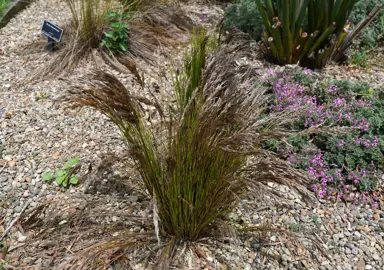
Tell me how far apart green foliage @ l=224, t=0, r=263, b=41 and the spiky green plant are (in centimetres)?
31

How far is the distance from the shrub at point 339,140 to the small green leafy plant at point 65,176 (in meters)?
1.17

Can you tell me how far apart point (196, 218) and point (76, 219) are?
0.58 m

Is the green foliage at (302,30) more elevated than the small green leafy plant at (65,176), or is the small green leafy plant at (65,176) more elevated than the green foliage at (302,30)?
the green foliage at (302,30)

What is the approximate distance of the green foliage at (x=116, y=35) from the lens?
3.73 meters

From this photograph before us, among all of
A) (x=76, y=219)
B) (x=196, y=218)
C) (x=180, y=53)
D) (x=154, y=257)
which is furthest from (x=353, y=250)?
(x=180, y=53)

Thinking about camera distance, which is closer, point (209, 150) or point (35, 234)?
point (209, 150)

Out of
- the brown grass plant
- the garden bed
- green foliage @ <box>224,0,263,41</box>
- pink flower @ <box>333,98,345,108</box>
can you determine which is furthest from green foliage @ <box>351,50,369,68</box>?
the garden bed

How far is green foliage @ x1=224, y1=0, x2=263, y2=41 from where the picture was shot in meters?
4.06

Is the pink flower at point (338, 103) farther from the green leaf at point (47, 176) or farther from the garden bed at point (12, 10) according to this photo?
the garden bed at point (12, 10)

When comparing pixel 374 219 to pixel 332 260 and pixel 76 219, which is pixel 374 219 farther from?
pixel 76 219

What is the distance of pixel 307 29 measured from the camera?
3.79 m

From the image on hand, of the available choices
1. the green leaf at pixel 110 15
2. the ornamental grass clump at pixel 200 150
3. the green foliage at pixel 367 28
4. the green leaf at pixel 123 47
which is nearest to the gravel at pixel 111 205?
the ornamental grass clump at pixel 200 150

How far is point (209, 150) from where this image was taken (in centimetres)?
175

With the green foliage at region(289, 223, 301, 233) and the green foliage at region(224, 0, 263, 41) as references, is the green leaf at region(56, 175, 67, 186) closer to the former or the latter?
the green foliage at region(289, 223, 301, 233)
